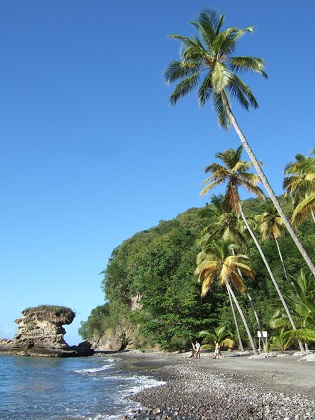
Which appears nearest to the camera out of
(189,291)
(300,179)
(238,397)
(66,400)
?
(238,397)

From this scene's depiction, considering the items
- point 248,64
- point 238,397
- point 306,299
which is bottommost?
point 238,397

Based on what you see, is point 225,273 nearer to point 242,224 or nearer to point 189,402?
point 242,224

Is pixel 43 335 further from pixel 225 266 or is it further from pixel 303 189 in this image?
pixel 303 189

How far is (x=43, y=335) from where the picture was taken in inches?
2372

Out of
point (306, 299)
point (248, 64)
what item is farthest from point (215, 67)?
point (306, 299)

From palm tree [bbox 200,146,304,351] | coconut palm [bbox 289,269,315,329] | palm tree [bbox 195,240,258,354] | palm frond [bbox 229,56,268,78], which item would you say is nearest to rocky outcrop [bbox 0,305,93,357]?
palm tree [bbox 195,240,258,354]

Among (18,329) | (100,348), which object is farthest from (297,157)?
(100,348)

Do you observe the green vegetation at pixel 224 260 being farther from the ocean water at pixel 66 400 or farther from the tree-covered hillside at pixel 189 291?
the ocean water at pixel 66 400

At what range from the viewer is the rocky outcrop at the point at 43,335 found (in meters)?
58.8

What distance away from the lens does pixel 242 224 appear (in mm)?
34875

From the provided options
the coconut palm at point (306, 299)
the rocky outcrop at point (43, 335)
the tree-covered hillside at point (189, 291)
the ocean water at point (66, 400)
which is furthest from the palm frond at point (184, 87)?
the rocky outcrop at point (43, 335)

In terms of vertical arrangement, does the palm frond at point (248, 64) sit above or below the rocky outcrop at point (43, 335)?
above

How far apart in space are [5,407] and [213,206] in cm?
2495

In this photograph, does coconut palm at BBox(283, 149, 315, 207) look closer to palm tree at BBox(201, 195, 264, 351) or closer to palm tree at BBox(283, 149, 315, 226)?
palm tree at BBox(283, 149, 315, 226)
